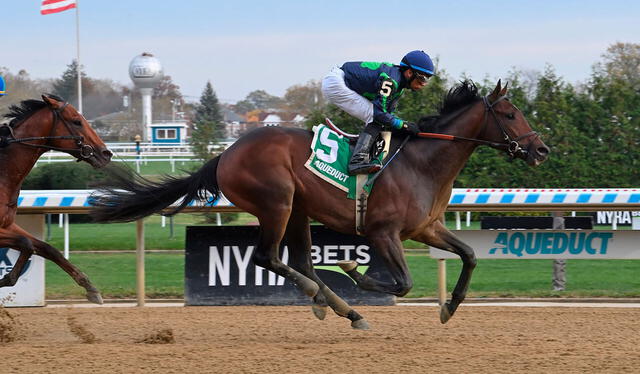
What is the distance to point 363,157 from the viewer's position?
6.17 m

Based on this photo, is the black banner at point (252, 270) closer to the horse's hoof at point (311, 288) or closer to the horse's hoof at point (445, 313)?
the horse's hoof at point (445, 313)

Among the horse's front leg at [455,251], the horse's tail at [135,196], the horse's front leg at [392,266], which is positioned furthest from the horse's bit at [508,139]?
the horse's tail at [135,196]

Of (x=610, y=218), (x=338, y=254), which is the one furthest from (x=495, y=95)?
(x=610, y=218)

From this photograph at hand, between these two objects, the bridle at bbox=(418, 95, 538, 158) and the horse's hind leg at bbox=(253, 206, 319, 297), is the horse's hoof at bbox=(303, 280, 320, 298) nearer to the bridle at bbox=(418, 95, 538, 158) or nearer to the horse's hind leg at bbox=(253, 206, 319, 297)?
the horse's hind leg at bbox=(253, 206, 319, 297)

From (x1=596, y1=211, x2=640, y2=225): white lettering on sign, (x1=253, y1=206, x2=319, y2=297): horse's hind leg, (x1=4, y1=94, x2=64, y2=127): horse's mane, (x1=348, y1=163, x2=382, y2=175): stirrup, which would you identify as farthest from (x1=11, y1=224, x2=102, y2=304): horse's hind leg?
(x1=596, y1=211, x2=640, y2=225): white lettering on sign

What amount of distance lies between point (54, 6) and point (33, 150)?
27482 mm

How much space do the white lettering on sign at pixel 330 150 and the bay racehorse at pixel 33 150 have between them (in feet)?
5.68

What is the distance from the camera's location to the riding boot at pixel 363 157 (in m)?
6.17

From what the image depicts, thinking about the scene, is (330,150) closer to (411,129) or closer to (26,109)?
(411,129)

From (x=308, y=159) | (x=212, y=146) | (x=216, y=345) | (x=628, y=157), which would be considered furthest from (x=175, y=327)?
(x=212, y=146)

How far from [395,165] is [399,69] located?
67 cm

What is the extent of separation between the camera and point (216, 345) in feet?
19.6

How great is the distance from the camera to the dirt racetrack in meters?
5.12

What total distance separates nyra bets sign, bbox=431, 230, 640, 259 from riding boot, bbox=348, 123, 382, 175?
2.22 meters
